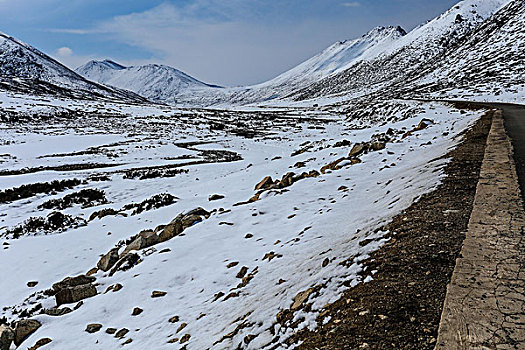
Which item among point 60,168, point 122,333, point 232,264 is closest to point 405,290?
point 232,264

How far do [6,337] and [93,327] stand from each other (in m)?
1.62

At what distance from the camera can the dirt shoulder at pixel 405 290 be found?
114 inches

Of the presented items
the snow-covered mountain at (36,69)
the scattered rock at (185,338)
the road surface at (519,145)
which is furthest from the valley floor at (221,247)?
the snow-covered mountain at (36,69)

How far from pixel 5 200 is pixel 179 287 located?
15262 millimetres

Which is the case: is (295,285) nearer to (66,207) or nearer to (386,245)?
(386,245)

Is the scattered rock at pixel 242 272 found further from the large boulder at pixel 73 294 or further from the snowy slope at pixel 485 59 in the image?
the snowy slope at pixel 485 59

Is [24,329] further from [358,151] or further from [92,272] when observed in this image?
[358,151]

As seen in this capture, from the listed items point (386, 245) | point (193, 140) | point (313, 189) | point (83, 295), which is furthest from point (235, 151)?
point (386, 245)

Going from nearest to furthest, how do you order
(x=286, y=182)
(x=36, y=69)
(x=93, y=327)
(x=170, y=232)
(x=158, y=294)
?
1. (x=93, y=327)
2. (x=158, y=294)
3. (x=170, y=232)
4. (x=286, y=182)
5. (x=36, y=69)

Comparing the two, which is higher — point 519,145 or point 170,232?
point 519,145

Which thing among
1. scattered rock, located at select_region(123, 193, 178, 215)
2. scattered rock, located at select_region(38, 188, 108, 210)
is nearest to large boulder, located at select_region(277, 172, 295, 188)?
scattered rock, located at select_region(123, 193, 178, 215)

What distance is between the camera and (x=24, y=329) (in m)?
6.04

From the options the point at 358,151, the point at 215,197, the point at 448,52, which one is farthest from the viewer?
the point at 448,52

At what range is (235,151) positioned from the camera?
3466cm
